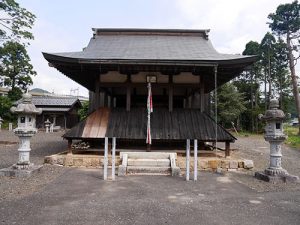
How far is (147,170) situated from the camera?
27.4 feet

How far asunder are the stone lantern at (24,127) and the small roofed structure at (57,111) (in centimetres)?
2818

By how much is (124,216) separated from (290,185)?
508 cm

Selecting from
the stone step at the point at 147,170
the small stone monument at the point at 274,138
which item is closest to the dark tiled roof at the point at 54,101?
the stone step at the point at 147,170

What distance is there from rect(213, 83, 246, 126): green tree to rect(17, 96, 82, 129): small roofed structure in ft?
67.5

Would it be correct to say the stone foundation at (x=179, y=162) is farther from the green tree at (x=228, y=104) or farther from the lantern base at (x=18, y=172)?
the green tree at (x=228, y=104)

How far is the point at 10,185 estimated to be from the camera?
21.2 feet

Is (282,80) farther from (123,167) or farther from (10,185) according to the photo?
(10,185)

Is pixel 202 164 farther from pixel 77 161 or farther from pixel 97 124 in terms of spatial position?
pixel 77 161

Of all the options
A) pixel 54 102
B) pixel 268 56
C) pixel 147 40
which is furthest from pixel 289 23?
pixel 54 102

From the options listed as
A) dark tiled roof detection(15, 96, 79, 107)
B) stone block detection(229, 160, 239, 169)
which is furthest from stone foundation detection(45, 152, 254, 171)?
dark tiled roof detection(15, 96, 79, 107)

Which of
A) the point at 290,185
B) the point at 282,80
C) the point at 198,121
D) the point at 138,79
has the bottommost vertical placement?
the point at 290,185

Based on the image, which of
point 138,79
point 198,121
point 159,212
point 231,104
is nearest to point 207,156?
point 198,121

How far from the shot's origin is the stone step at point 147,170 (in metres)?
8.30

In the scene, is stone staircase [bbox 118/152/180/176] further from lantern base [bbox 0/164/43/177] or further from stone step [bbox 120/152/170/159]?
→ lantern base [bbox 0/164/43/177]
